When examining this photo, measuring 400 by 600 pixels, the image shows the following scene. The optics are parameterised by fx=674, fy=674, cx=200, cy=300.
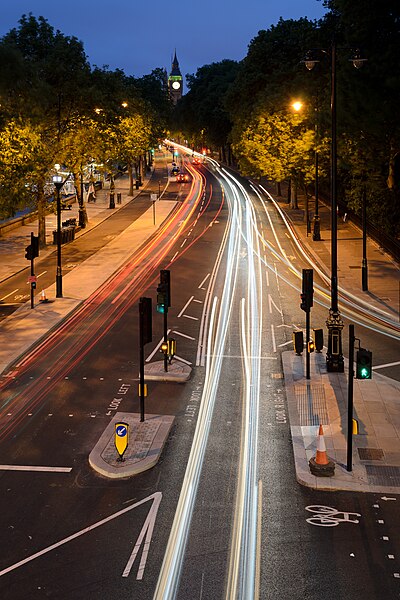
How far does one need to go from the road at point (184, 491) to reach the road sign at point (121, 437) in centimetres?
82

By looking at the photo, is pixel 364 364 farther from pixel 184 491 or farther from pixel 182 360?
pixel 182 360

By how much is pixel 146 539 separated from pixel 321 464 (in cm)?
436

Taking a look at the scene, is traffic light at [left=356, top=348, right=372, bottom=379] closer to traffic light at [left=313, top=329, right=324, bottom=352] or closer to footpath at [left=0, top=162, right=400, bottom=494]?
footpath at [left=0, top=162, right=400, bottom=494]

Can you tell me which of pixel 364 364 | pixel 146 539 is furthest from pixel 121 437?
pixel 364 364

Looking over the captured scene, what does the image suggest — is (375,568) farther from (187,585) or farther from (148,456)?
(148,456)

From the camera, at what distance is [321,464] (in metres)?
14.4

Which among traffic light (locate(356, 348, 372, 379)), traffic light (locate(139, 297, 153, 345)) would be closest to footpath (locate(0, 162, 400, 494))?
traffic light (locate(356, 348, 372, 379))

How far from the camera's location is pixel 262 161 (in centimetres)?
5359

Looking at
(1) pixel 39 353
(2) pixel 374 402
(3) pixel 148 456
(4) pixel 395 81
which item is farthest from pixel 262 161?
(3) pixel 148 456

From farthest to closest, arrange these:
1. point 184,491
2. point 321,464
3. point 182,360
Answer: point 182,360 < point 321,464 < point 184,491

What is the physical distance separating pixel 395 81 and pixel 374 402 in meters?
18.8

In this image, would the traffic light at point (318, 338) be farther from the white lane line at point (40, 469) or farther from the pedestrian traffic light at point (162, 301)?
the white lane line at point (40, 469)

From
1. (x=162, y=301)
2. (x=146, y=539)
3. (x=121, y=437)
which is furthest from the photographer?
(x=162, y=301)

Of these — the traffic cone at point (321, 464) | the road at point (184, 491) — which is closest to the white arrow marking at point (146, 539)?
the road at point (184, 491)
